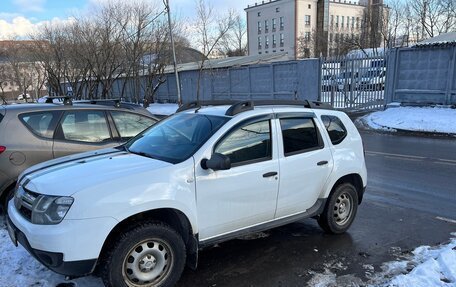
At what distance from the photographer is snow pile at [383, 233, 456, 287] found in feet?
12.0

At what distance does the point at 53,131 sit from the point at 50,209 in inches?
114

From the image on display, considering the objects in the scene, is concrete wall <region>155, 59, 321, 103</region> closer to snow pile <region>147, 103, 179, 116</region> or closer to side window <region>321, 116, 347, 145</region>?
snow pile <region>147, 103, 179, 116</region>

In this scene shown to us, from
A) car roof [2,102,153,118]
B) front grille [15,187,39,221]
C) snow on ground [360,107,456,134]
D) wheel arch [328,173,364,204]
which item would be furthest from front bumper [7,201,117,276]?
snow on ground [360,107,456,134]

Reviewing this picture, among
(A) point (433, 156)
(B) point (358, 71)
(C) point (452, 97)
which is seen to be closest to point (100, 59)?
(B) point (358, 71)

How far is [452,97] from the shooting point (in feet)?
54.7

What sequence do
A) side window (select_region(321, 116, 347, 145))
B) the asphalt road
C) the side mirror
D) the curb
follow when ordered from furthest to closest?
the curb < side window (select_region(321, 116, 347, 145)) < the asphalt road < the side mirror

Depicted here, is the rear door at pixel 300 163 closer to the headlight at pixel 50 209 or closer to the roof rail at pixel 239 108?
the roof rail at pixel 239 108

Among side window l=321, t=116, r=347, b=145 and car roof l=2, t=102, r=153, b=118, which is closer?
side window l=321, t=116, r=347, b=145

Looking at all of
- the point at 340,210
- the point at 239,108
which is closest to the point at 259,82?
the point at 340,210

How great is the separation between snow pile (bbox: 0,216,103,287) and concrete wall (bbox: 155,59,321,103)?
19483 millimetres

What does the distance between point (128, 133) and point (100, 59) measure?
25.6 m

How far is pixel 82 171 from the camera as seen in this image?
11.8 feet

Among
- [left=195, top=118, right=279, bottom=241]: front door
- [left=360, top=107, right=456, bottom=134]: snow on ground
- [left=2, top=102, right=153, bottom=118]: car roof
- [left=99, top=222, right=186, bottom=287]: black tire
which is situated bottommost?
[left=360, top=107, right=456, bottom=134]: snow on ground

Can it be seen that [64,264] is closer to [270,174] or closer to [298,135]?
[270,174]
